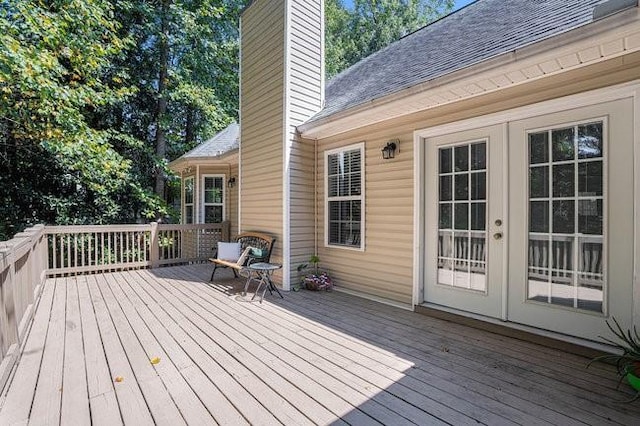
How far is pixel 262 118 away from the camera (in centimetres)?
578

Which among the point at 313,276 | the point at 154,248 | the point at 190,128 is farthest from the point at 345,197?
the point at 190,128

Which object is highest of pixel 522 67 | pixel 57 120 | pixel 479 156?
pixel 57 120

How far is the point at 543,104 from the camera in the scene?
10.0 ft

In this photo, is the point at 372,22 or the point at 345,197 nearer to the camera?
the point at 345,197

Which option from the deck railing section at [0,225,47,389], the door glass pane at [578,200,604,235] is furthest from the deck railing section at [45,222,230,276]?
the door glass pane at [578,200,604,235]

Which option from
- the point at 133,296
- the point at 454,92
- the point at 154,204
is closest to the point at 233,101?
the point at 154,204

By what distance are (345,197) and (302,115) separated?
1.59m

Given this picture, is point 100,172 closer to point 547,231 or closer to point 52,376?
point 52,376

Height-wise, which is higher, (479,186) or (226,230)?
(479,186)

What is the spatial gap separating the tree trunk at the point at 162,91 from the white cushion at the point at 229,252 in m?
6.70

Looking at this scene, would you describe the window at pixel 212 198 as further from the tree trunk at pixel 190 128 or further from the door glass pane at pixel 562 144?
the door glass pane at pixel 562 144

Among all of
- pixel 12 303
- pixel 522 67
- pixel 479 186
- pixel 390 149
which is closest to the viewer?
pixel 12 303

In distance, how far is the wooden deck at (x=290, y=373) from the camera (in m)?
1.98

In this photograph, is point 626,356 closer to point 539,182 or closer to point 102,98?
point 539,182
